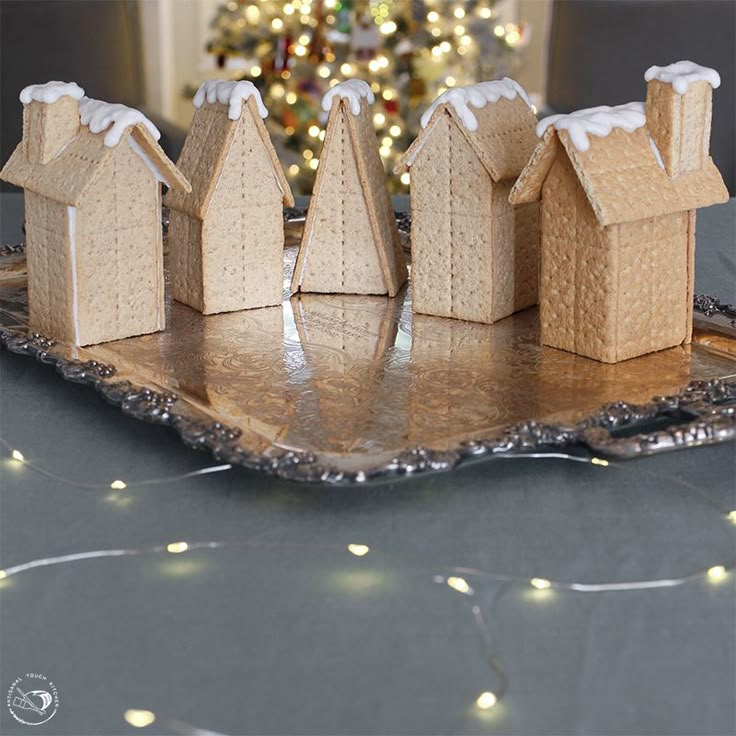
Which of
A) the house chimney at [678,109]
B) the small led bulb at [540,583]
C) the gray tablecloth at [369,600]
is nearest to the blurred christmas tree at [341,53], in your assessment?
the house chimney at [678,109]

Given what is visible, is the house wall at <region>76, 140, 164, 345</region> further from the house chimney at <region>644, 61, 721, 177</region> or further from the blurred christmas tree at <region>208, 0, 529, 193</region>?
the blurred christmas tree at <region>208, 0, 529, 193</region>

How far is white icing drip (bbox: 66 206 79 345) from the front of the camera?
1.14 meters

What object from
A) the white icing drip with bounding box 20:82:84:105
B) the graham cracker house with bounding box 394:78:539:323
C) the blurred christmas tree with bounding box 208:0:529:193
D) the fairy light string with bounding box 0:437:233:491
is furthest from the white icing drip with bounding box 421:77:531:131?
the blurred christmas tree with bounding box 208:0:529:193

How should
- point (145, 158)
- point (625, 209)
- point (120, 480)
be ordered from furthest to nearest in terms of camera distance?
point (145, 158) < point (625, 209) < point (120, 480)

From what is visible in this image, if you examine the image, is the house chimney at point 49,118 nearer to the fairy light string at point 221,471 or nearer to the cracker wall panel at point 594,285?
the fairy light string at point 221,471

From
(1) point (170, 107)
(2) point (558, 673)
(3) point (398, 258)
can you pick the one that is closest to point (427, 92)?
(1) point (170, 107)

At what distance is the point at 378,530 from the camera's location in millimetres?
857

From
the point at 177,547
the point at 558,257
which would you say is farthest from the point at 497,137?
the point at 177,547

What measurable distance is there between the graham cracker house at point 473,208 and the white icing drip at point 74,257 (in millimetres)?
344

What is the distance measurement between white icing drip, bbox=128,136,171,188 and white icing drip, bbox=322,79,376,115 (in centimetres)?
21

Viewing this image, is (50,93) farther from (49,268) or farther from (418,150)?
(418,150)

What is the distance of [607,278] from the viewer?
1.11 metres

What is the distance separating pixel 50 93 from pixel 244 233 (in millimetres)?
267

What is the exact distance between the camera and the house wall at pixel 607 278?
111 centimetres
